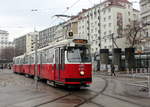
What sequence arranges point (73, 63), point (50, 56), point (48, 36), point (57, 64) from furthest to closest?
point (48, 36) → point (50, 56) → point (57, 64) → point (73, 63)

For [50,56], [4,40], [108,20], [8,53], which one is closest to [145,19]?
[108,20]

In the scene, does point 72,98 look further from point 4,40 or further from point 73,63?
point 4,40

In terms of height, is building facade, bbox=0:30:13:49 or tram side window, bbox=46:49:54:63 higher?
building facade, bbox=0:30:13:49

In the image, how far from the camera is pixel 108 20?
245 ft

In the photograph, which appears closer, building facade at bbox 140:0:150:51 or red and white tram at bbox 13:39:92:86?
red and white tram at bbox 13:39:92:86

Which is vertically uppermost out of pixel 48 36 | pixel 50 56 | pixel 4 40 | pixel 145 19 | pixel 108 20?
pixel 4 40

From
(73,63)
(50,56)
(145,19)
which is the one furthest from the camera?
(145,19)

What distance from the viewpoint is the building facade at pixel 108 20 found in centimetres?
7244

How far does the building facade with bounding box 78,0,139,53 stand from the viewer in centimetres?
7244

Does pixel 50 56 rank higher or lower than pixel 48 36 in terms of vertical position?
lower

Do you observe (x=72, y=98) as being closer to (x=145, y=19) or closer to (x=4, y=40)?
(x=145, y=19)

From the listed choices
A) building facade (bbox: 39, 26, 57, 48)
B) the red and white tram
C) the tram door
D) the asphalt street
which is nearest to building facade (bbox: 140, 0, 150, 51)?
building facade (bbox: 39, 26, 57, 48)

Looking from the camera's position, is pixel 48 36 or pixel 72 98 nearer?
pixel 72 98

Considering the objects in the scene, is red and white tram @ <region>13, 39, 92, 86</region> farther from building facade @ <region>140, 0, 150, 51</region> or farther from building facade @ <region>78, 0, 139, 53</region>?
building facade @ <region>78, 0, 139, 53</region>
